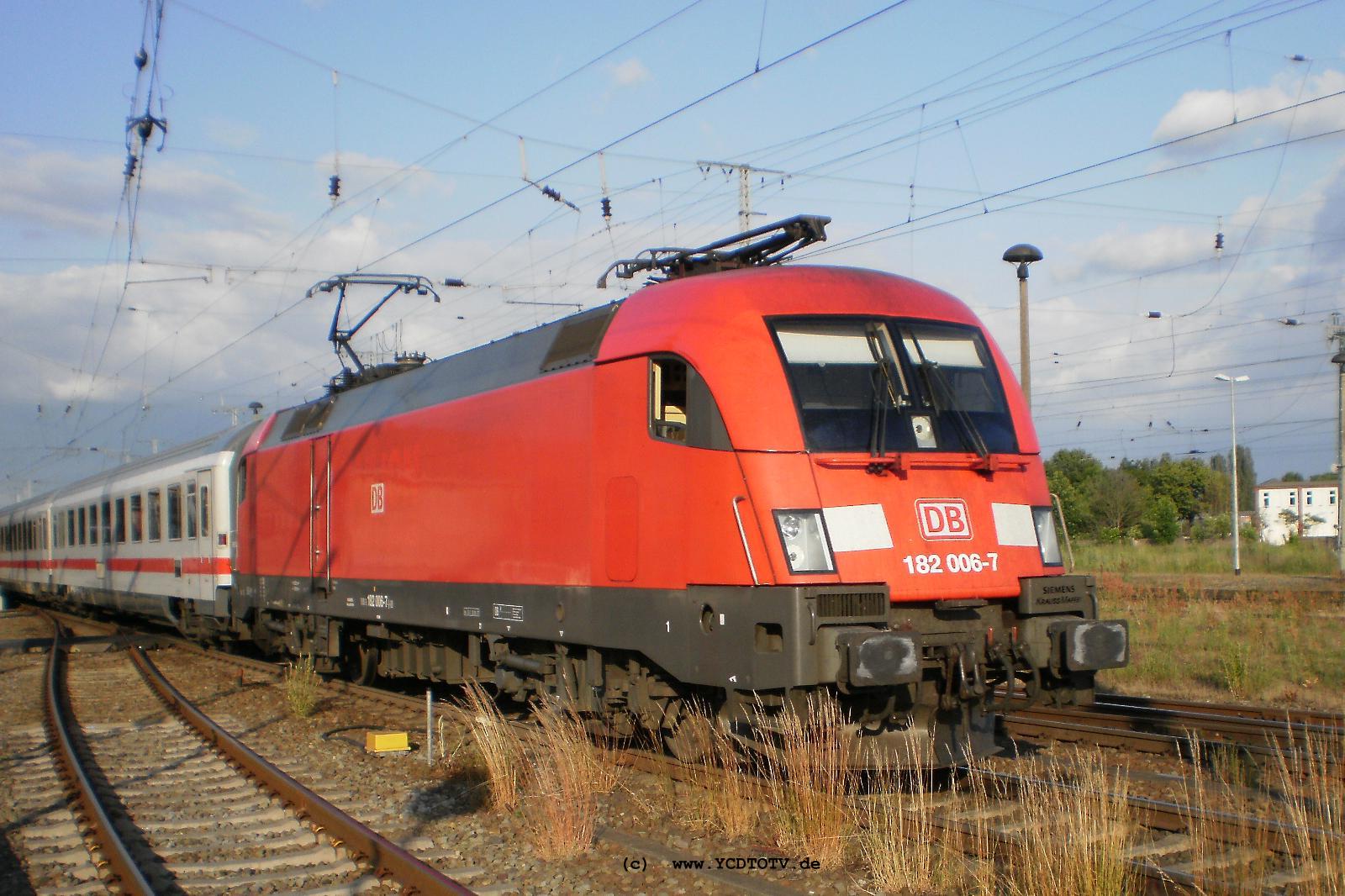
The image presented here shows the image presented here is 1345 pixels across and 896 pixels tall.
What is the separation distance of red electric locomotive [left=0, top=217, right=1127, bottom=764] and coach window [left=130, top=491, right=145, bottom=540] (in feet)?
48.8

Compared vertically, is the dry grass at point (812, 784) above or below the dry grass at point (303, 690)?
above

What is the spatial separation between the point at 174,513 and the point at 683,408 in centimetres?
1504

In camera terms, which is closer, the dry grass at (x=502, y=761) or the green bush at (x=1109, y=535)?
the dry grass at (x=502, y=761)

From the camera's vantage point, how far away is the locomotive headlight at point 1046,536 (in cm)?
793

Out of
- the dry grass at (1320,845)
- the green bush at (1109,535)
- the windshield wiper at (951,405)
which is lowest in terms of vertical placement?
the green bush at (1109,535)

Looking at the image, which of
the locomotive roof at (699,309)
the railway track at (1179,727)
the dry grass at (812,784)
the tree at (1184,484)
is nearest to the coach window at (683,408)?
the locomotive roof at (699,309)

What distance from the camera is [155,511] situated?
21547mm

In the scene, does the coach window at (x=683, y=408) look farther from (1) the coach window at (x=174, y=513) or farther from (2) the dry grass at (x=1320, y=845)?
(1) the coach window at (x=174, y=513)

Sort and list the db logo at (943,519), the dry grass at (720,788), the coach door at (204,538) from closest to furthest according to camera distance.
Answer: the dry grass at (720,788) → the db logo at (943,519) → the coach door at (204,538)

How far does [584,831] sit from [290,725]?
6.26m

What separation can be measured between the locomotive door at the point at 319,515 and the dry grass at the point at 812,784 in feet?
27.4

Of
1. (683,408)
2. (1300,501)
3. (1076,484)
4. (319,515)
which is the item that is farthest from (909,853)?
(1300,501)

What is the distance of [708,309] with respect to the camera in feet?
25.6

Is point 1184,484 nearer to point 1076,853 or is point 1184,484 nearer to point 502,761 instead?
point 502,761
